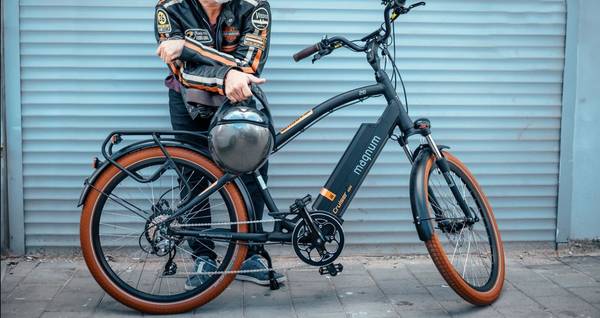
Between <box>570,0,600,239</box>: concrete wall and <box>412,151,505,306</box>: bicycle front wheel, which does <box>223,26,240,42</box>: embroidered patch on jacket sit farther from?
<box>570,0,600,239</box>: concrete wall

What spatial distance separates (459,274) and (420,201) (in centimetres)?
45

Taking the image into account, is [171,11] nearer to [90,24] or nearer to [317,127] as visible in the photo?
[90,24]

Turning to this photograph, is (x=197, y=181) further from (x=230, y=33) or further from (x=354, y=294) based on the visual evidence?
(x=354, y=294)

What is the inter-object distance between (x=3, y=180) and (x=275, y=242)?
192cm

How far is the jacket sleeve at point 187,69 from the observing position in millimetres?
4066

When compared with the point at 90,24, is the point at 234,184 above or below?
below

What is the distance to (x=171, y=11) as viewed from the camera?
4191 millimetres

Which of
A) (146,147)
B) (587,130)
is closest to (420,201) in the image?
(146,147)

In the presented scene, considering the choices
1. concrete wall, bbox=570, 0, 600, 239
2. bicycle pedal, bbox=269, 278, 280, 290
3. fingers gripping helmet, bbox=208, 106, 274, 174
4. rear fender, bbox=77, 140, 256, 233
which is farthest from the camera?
concrete wall, bbox=570, 0, 600, 239

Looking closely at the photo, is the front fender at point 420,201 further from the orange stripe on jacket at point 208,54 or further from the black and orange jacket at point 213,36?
the orange stripe on jacket at point 208,54

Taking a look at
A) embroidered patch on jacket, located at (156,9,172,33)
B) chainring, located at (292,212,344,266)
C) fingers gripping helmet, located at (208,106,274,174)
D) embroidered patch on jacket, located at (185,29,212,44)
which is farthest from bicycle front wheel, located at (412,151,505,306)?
embroidered patch on jacket, located at (156,9,172,33)

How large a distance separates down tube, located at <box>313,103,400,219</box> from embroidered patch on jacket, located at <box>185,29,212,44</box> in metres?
0.95

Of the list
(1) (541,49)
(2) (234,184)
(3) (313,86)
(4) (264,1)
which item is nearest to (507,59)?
(1) (541,49)

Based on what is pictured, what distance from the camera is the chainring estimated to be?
13.6 feet
